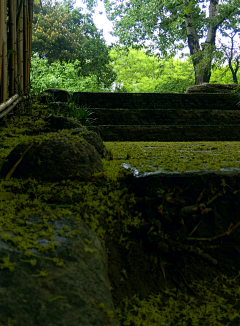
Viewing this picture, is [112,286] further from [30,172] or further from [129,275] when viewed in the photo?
[30,172]

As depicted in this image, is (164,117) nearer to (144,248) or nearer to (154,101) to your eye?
(154,101)

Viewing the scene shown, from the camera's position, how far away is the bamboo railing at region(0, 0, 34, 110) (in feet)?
8.52

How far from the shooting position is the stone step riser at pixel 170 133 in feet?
12.2

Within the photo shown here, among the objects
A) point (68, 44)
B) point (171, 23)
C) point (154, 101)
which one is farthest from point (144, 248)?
point (68, 44)

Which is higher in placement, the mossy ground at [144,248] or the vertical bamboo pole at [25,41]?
the vertical bamboo pole at [25,41]

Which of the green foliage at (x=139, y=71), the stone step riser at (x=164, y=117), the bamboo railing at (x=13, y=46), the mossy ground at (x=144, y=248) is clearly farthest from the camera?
the green foliage at (x=139, y=71)

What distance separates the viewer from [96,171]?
1412 mm

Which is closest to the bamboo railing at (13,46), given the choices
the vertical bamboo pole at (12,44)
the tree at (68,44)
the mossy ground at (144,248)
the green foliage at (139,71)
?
the vertical bamboo pole at (12,44)

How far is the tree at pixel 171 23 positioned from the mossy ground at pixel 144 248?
408 inches

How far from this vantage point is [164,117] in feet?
13.4

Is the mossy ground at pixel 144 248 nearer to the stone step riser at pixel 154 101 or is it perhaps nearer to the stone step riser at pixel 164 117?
the stone step riser at pixel 164 117

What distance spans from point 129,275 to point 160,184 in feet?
1.35

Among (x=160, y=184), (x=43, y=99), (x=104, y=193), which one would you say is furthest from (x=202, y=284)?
(x=43, y=99)

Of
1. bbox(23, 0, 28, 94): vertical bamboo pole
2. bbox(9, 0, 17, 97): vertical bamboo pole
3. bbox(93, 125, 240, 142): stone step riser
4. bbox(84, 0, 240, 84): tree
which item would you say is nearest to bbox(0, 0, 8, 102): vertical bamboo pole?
bbox(9, 0, 17, 97): vertical bamboo pole
